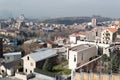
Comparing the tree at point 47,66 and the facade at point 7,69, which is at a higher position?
the tree at point 47,66

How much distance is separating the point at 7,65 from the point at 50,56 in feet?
10.6

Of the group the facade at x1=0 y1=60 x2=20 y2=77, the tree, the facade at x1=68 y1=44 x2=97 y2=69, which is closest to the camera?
the facade at x1=68 y1=44 x2=97 y2=69

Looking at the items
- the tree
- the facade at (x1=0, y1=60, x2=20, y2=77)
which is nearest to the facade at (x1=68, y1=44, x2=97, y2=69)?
the tree

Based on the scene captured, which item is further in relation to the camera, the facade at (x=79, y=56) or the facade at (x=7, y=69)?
the facade at (x=7, y=69)

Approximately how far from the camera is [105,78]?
10.0 meters

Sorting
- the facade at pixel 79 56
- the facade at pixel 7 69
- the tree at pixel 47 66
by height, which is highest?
the facade at pixel 79 56

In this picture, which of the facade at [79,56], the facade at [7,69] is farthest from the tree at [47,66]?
the facade at [7,69]

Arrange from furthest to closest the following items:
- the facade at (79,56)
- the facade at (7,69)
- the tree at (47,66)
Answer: the facade at (7,69), the tree at (47,66), the facade at (79,56)

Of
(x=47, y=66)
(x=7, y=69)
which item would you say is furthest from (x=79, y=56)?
(x=7, y=69)

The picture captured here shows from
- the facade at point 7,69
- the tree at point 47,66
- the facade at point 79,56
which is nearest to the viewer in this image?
the facade at point 79,56

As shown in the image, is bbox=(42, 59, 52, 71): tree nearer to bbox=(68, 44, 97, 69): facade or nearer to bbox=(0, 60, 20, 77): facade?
bbox=(68, 44, 97, 69): facade

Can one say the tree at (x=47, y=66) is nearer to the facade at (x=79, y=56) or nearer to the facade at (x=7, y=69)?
the facade at (x=79, y=56)

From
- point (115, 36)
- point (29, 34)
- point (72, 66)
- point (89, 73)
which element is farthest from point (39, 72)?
point (29, 34)

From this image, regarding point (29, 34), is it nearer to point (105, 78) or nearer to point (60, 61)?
point (60, 61)
